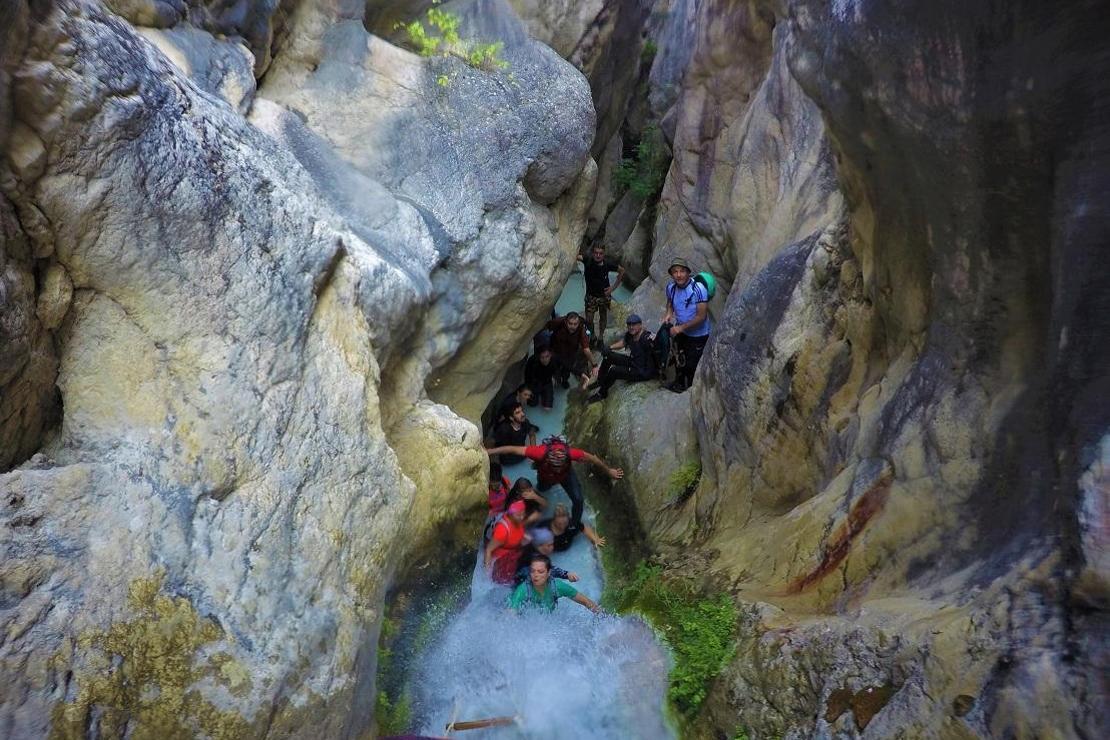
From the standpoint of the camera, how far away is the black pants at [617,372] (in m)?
9.53

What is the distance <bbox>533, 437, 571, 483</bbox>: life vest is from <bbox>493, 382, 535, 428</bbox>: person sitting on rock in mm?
692

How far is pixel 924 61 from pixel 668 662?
3.98 metres

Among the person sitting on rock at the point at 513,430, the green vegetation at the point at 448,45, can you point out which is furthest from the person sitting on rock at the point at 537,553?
the green vegetation at the point at 448,45

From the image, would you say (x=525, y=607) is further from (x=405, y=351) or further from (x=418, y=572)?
(x=405, y=351)

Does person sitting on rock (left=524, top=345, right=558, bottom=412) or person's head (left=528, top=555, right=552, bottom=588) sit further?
person sitting on rock (left=524, top=345, right=558, bottom=412)

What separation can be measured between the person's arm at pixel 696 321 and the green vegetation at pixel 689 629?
131 inches

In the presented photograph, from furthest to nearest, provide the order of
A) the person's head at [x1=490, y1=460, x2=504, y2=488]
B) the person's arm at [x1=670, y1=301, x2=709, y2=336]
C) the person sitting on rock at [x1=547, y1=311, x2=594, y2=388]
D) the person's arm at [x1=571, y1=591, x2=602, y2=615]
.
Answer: the person sitting on rock at [x1=547, y1=311, x2=594, y2=388]
the person's arm at [x1=670, y1=301, x2=709, y2=336]
the person's head at [x1=490, y1=460, x2=504, y2=488]
the person's arm at [x1=571, y1=591, x2=602, y2=615]

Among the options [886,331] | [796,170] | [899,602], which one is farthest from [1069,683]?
[796,170]

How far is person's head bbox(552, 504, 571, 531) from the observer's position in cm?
754

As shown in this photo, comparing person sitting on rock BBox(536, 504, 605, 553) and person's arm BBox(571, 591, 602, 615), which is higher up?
person sitting on rock BBox(536, 504, 605, 553)

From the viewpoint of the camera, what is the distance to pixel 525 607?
21.4 ft

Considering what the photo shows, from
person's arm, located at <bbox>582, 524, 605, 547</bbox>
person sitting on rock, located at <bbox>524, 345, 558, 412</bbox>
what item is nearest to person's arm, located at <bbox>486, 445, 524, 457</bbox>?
person's arm, located at <bbox>582, 524, 605, 547</bbox>

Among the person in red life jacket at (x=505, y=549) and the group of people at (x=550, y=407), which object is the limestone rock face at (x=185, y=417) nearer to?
the person in red life jacket at (x=505, y=549)

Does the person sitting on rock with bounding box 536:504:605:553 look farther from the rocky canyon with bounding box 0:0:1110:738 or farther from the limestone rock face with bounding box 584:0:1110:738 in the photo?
the rocky canyon with bounding box 0:0:1110:738
